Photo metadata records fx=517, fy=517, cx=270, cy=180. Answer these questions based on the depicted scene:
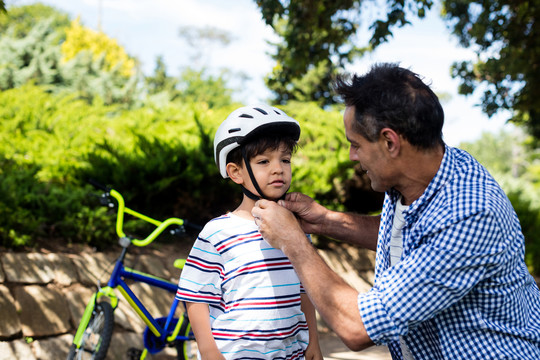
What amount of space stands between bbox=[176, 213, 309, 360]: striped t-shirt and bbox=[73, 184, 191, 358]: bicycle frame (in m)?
1.70

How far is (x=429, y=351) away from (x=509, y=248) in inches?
19.9

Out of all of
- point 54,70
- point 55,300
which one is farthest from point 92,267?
point 54,70

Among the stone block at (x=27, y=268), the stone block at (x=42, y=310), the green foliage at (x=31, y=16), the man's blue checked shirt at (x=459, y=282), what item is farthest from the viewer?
the green foliage at (x=31, y=16)

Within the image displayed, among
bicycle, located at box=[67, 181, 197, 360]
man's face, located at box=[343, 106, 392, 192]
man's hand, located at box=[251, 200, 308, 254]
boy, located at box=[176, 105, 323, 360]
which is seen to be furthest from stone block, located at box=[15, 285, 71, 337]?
man's face, located at box=[343, 106, 392, 192]

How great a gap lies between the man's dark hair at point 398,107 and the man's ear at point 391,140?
2cm

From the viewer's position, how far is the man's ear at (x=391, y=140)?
6.66 feet

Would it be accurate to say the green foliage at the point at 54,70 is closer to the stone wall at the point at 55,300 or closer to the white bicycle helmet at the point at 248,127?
the stone wall at the point at 55,300

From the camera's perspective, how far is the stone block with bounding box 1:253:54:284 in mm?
4703

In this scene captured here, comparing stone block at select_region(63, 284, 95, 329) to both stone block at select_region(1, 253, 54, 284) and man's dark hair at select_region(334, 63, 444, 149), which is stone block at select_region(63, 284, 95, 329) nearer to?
stone block at select_region(1, 253, 54, 284)

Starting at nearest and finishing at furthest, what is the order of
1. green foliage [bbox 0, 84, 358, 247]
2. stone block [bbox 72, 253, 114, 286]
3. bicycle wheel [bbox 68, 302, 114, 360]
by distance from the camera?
bicycle wheel [bbox 68, 302, 114, 360]
stone block [bbox 72, 253, 114, 286]
green foliage [bbox 0, 84, 358, 247]

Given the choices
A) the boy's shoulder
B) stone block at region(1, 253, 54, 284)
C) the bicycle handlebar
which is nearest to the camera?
the boy's shoulder

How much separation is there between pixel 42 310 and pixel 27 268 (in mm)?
420

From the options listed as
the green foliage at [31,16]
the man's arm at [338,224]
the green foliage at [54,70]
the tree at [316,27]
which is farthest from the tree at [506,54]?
the green foliage at [31,16]

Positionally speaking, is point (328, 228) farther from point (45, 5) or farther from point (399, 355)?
point (45, 5)
